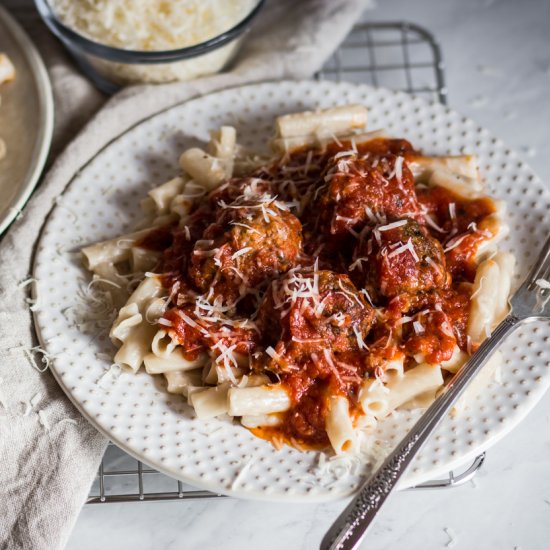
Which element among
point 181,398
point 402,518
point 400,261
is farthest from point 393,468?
point 181,398

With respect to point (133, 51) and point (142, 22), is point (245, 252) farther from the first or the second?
point (142, 22)

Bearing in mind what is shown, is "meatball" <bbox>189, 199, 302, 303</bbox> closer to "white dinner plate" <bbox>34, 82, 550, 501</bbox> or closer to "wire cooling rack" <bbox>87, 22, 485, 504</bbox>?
"white dinner plate" <bbox>34, 82, 550, 501</bbox>

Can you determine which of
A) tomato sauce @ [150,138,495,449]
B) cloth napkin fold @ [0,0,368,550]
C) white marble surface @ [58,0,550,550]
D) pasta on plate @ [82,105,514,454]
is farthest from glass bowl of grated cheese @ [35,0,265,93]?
white marble surface @ [58,0,550,550]

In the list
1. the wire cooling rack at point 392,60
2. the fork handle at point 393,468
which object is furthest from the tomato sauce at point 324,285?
the wire cooling rack at point 392,60

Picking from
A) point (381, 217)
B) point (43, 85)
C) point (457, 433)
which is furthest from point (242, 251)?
point (43, 85)

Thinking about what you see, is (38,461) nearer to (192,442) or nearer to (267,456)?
(192,442)

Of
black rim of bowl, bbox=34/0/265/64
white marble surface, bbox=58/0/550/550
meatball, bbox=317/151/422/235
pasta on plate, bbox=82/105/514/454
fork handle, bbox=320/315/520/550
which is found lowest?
white marble surface, bbox=58/0/550/550
